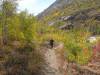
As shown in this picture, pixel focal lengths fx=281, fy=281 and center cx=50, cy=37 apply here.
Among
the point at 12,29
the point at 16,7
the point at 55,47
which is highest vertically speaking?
the point at 16,7

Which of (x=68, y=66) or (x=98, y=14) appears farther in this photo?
(x=98, y=14)

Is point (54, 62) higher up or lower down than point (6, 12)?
lower down

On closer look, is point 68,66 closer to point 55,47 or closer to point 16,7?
point 55,47

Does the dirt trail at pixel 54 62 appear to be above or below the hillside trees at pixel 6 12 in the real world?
below

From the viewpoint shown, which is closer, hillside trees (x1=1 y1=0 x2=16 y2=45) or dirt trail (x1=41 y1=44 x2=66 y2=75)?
dirt trail (x1=41 y1=44 x2=66 y2=75)

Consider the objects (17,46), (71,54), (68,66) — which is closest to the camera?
(17,46)

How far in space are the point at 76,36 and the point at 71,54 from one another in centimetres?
2954

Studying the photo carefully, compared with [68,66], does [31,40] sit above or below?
above

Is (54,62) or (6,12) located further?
(6,12)

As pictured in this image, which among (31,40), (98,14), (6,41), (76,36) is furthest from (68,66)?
(98,14)

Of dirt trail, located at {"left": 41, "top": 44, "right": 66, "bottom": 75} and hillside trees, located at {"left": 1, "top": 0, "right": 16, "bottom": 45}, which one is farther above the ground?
hillside trees, located at {"left": 1, "top": 0, "right": 16, "bottom": 45}

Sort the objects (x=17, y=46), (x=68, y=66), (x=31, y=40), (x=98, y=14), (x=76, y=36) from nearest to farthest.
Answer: (x=17, y=46), (x=31, y=40), (x=68, y=66), (x=76, y=36), (x=98, y=14)

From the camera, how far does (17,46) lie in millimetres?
40906

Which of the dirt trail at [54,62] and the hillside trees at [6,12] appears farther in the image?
the hillside trees at [6,12]
